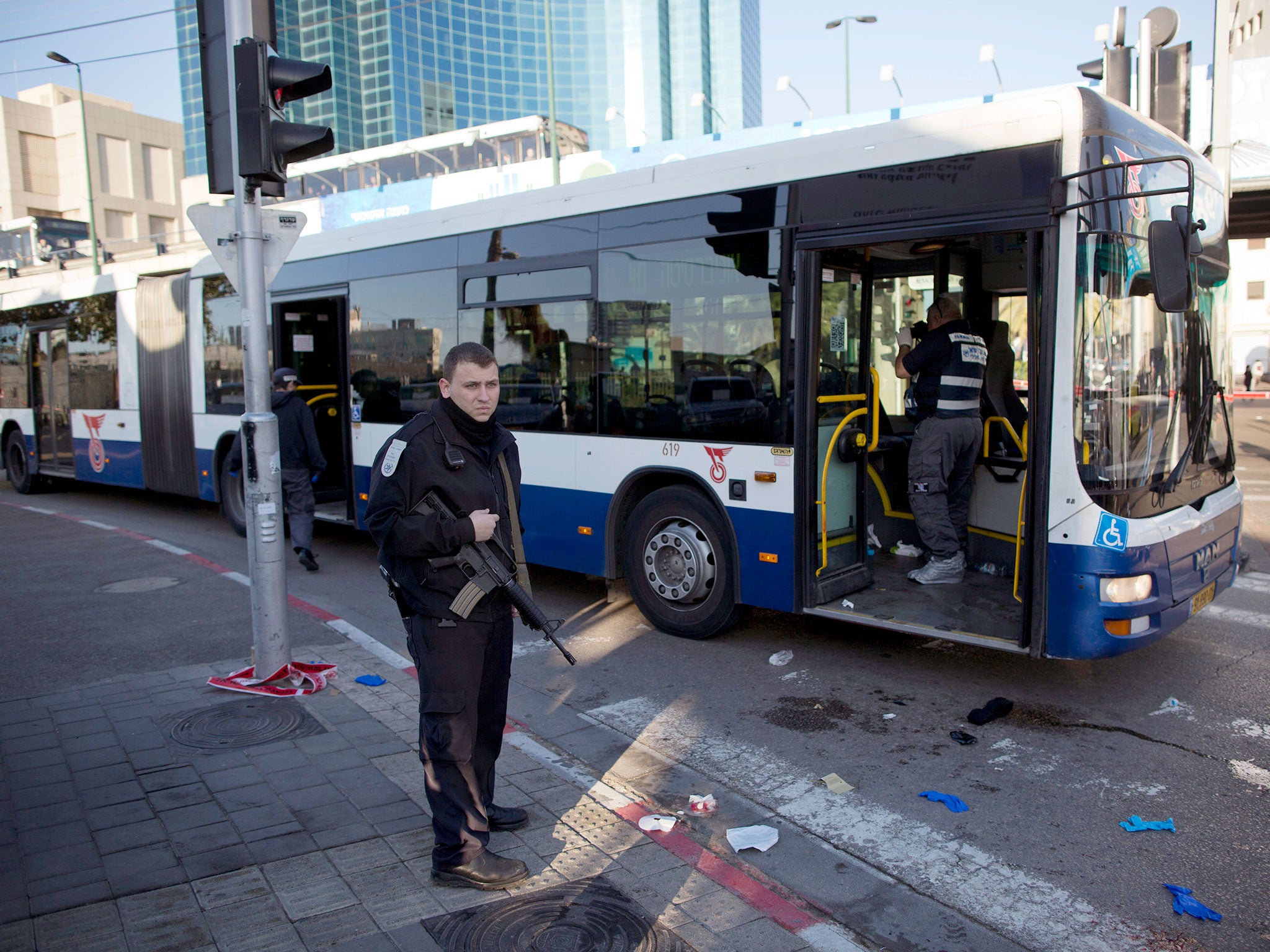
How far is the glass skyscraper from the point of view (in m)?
84.9

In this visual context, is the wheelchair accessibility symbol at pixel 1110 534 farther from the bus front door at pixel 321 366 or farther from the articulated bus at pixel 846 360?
the bus front door at pixel 321 366

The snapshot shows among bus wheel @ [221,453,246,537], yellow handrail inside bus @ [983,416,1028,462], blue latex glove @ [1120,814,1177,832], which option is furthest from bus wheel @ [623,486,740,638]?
bus wheel @ [221,453,246,537]

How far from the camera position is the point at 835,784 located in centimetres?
434

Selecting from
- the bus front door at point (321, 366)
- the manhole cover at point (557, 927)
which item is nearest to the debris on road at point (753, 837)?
the manhole cover at point (557, 927)

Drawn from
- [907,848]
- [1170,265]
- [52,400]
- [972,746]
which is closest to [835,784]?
[907,848]

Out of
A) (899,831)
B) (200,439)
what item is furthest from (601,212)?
(200,439)

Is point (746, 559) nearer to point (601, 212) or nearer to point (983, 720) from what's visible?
point (983, 720)

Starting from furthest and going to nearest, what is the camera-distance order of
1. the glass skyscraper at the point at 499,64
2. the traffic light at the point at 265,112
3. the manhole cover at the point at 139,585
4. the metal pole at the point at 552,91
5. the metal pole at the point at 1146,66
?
the glass skyscraper at the point at 499,64 < the metal pole at the point at 552,91 < the manhole cover at the point at 139,585 < the metal pole at the point at 1146,66 < the traffic light at the point at 265,112

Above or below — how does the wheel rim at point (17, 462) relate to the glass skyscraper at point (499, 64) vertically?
below

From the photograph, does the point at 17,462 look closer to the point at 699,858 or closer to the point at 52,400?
the point at 52,400

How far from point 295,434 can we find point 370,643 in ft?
10.5

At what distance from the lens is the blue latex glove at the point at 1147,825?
3.85m

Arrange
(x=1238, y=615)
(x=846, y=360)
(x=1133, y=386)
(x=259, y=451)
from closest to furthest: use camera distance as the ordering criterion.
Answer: (x=1133, y=386)
(x=259, y=451)
(x=846, y=360)
(x=1238, y=615)

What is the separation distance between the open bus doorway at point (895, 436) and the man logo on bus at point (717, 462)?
0.61 meters
